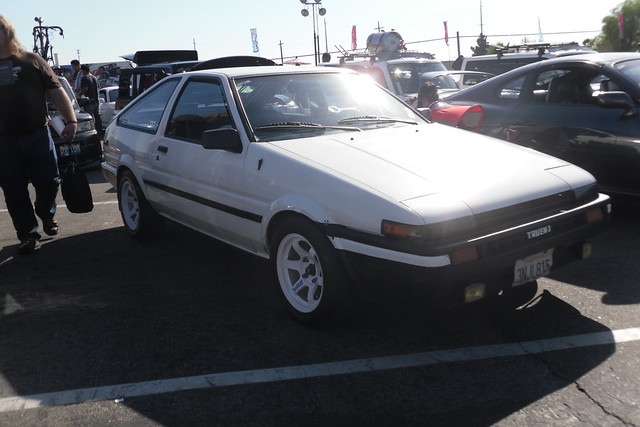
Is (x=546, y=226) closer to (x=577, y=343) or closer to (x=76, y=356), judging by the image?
(x=577, y=343)

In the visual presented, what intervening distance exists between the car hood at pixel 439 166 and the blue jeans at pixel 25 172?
2644mm

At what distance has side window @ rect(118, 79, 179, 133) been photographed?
5.50m

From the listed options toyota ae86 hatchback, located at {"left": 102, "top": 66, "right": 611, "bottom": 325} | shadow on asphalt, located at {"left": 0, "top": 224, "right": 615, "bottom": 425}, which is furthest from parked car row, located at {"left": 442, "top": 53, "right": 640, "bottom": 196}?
shadow on asphalt, located at {"left": 0, "top": 224, "right": 615, "bottom": 425}

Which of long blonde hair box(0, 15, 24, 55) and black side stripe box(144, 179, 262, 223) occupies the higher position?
long blonde hair box(0, 15, 24, 55)

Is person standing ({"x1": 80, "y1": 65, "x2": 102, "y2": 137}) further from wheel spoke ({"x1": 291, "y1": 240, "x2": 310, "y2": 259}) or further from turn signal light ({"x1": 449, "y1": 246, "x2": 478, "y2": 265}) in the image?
turn signal light ({"x1": 449, "y1": 246, "x2": 478, "y2": 265})

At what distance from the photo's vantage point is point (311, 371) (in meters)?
3.34

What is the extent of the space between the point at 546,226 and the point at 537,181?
0.28m

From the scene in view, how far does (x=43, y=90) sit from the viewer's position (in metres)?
5.69

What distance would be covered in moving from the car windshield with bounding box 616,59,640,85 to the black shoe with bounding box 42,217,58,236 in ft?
17.5

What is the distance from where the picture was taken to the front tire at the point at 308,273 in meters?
3.54

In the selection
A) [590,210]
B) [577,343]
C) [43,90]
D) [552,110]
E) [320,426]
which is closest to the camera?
[320,426]

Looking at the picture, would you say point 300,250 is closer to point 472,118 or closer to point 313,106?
point 313,106

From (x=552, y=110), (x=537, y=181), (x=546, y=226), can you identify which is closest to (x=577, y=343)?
(x=546, y=226)

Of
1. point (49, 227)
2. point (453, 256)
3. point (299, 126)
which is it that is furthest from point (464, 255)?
point (49, 227)
